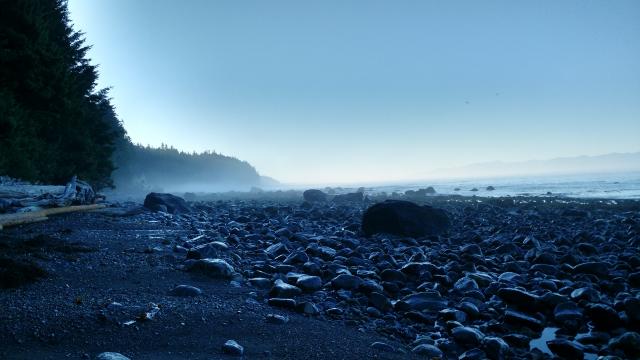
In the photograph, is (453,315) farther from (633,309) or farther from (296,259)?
(296,259)

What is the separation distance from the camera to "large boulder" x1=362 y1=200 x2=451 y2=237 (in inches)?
444

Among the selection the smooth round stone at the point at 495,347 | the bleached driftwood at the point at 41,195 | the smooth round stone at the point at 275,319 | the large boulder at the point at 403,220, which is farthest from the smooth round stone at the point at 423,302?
the bleached driftwood at the point at 41,195

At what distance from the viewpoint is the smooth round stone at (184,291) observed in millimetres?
4332

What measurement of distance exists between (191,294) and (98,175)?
2055 centimetres

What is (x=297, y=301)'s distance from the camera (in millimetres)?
4633

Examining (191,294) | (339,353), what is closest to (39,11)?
(191,294)

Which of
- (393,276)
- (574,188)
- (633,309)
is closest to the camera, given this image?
(633,309)

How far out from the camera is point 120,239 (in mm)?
7492

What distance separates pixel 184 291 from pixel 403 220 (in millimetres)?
8110

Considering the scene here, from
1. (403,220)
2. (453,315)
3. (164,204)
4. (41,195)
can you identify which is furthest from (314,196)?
(453,315)

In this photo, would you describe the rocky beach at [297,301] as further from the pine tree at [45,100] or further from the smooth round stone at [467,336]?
the pine tree at [45,100]

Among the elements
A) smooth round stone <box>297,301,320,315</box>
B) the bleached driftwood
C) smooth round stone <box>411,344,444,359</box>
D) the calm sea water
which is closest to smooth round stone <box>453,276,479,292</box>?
smooth round stone <box>411,344,444,359</box>

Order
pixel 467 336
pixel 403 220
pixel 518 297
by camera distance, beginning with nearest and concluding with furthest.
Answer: pixel 467 336, pixel 518 297, pixel 403 220

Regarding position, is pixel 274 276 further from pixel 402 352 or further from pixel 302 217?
pixel 302 217
